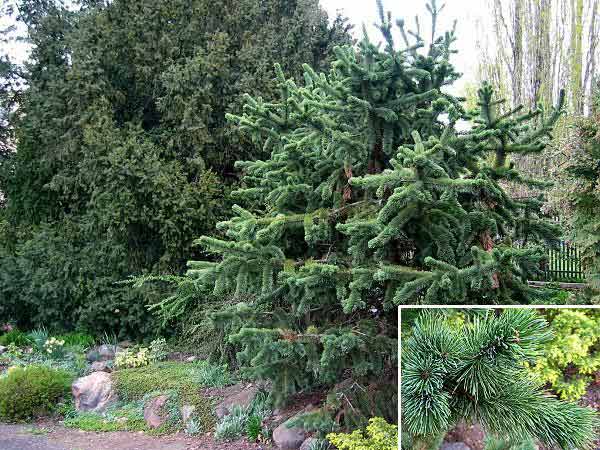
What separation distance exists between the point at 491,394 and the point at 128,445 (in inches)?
165

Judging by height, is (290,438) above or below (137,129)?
below

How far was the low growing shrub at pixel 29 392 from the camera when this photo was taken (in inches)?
249

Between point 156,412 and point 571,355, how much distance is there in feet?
16.0

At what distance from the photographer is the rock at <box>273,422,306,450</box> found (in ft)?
15.4

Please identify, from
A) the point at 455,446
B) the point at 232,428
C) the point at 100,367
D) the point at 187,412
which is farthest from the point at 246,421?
the point at 455,446

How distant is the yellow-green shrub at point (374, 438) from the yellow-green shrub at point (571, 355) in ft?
7.16

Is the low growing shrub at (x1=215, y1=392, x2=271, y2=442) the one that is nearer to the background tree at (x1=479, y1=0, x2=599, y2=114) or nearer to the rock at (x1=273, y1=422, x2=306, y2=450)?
the rock at (x1=273, y1=422, x2=306, y2=450)

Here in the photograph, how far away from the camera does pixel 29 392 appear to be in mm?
6379

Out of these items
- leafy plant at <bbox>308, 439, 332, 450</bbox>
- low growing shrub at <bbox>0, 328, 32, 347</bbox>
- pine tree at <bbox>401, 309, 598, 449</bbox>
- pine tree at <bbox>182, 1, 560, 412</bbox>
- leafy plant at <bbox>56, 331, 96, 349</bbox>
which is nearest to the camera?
pine tree at <bbox>401, 309, 598, 449</bbox>

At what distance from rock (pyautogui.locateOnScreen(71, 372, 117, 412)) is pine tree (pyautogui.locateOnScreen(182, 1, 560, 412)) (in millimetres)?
2576

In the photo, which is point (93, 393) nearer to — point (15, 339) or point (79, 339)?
point (79, 339)

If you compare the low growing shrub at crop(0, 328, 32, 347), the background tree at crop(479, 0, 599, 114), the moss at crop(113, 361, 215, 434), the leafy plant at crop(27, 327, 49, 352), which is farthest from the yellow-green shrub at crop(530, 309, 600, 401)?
the background tree at crop(479, 0, 599, 114)

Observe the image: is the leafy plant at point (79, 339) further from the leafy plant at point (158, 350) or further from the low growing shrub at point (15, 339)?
the leafy plant at point (158, 350)

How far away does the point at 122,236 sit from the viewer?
8711 mm
